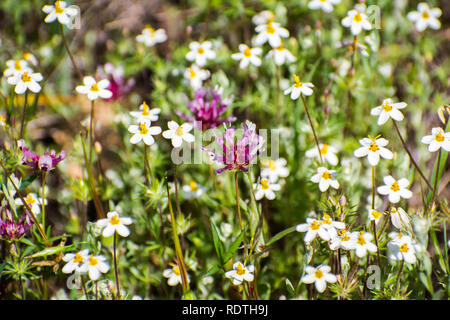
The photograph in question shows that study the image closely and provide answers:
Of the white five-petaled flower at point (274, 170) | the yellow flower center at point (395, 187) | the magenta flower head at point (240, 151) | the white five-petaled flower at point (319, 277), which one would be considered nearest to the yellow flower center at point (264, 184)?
the white five-petaled flower at point (274, 170)

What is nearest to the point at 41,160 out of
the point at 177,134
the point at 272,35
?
the point at 177,134

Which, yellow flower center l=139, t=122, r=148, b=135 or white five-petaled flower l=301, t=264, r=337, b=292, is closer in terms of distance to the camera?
white five-petaled flower l=301, t=264, r=337, b=292

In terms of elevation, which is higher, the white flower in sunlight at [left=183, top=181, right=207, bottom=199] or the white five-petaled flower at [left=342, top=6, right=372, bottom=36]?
the white five-petaled flower at [left=342, top=6, right=372, bottom=36]

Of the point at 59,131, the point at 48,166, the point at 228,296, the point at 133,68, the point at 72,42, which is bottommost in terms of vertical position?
the point at 228,296

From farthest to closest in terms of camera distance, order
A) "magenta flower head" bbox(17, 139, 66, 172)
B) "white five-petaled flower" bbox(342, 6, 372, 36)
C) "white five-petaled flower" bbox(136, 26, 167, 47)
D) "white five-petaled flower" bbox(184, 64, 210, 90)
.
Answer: "white five-petaled flower" bbox(136, 26, 167, 47) < "white five-petaled flower" bbox(184, 64, 210, 90) < "white five-petaled flower" bbox(342, 6, 372, 36) < "magenta flower head" bbox(17, 139, 66, 172)

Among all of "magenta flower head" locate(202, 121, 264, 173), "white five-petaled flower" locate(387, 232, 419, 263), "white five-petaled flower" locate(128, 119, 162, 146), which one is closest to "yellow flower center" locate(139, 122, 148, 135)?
"white five-petaled flower" locate(128, 119, 162, 146)

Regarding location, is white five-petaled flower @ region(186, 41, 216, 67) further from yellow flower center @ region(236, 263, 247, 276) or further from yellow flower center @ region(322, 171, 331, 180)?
yellow flower center @ region(236, 263, 247, 276)

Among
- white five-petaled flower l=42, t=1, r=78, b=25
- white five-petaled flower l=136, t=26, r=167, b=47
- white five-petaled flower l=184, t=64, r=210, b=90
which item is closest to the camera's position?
white five-petaled flower l=42, t=1, r=78, b=25

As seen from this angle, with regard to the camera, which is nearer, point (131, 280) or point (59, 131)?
point (131, 280)

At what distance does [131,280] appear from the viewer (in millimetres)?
2389

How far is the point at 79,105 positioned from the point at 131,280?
68.6 inches
